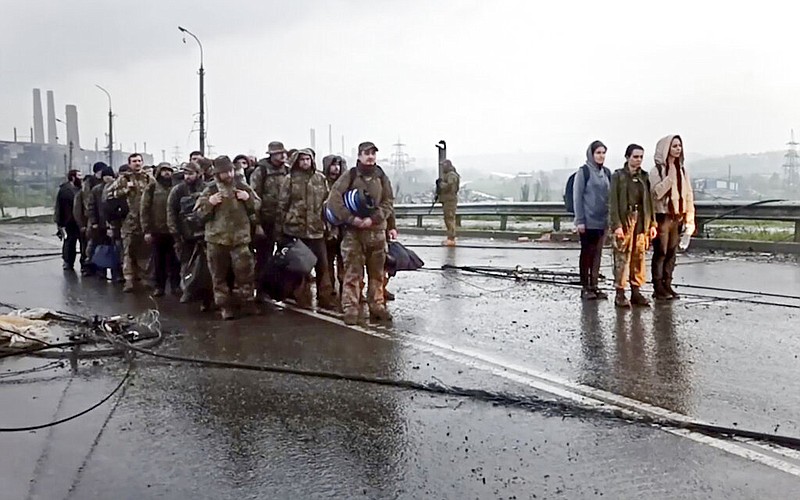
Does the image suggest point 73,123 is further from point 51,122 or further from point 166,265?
point 166,265

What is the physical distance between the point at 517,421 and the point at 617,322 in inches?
144

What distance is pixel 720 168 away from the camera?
862 inches

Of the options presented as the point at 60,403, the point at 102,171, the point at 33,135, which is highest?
the point at 33,135

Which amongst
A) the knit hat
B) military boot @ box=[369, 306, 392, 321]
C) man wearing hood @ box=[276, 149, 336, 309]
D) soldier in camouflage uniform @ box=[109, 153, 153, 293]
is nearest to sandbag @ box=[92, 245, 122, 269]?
soldier in camouflage uniform @ box=[109, 153, 153, 293]

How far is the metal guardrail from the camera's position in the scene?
15.4 m

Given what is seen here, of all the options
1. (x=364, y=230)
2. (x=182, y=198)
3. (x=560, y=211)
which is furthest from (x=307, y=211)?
(x=560, y=211)

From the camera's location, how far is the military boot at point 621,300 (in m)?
9.59

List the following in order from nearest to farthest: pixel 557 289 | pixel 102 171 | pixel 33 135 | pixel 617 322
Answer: pixel 617 322
pixel 557 289
pixel 102 171
pixel 33 135

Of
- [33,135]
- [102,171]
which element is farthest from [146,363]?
[33,135]

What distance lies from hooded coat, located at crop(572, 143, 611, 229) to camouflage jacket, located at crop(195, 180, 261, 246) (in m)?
3.99

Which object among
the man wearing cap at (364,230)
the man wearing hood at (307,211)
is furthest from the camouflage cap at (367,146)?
the man wearing hood at (307,211)

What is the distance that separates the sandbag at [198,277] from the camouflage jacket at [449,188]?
9204mm

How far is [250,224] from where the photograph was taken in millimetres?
9711

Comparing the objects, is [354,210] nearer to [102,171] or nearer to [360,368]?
[360,368]
